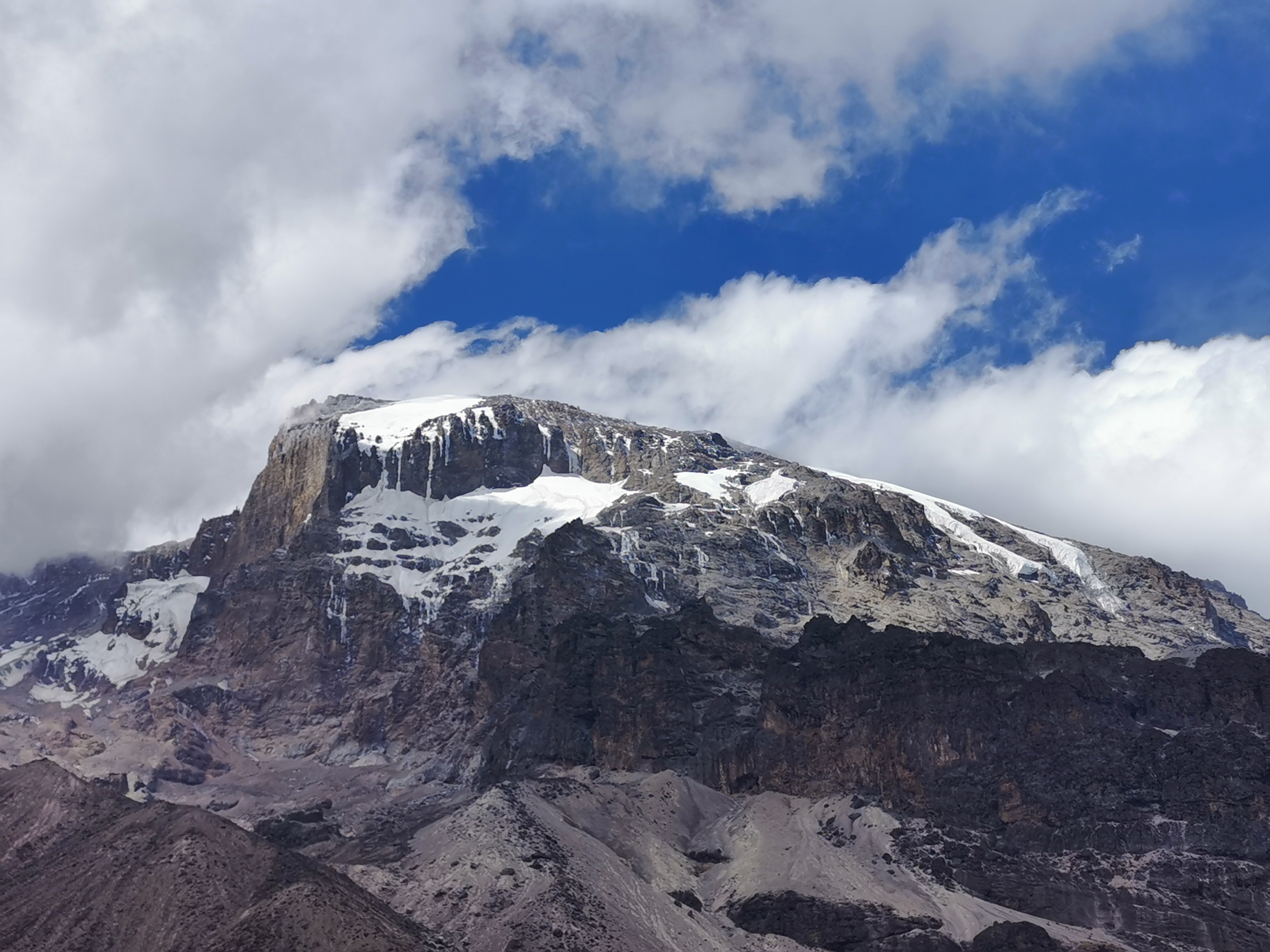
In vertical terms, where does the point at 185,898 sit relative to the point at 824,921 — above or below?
below

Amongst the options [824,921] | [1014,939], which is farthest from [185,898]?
[1014,939]

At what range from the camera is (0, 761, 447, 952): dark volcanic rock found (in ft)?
496

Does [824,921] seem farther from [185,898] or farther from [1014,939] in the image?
[185,898]

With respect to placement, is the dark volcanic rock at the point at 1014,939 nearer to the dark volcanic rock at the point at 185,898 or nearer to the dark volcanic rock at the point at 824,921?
the dark volcanic rock at the point at 824,921

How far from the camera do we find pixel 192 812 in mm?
179500

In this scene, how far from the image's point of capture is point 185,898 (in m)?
160

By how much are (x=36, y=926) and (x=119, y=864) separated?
38.9 feet

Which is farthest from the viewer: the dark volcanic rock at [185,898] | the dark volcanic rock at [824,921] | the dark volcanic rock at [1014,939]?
the dark volcanic rock at [824,921]

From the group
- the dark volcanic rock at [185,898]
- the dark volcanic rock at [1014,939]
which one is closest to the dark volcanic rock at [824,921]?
the dark volcanic rock at [1014,939]

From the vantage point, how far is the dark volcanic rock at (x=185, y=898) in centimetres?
15125

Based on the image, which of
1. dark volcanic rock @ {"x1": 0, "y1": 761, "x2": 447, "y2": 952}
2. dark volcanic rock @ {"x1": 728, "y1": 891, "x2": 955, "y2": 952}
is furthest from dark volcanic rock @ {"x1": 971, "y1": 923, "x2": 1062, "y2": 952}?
dark volcanic rock @ {"x1": 0, "y1": 761, "x2": 447, "y2": 952}

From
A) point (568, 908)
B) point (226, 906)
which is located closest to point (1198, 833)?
point (568, 908)

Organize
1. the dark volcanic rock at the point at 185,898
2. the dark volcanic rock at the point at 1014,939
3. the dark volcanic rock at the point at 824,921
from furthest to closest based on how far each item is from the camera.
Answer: the dark volcanic rock at the point at 824,921
the dark volcanic rock at the point at 1014,939
the dark volcanic rock at the point at 185,898

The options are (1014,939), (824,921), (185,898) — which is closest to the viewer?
(185,898)
